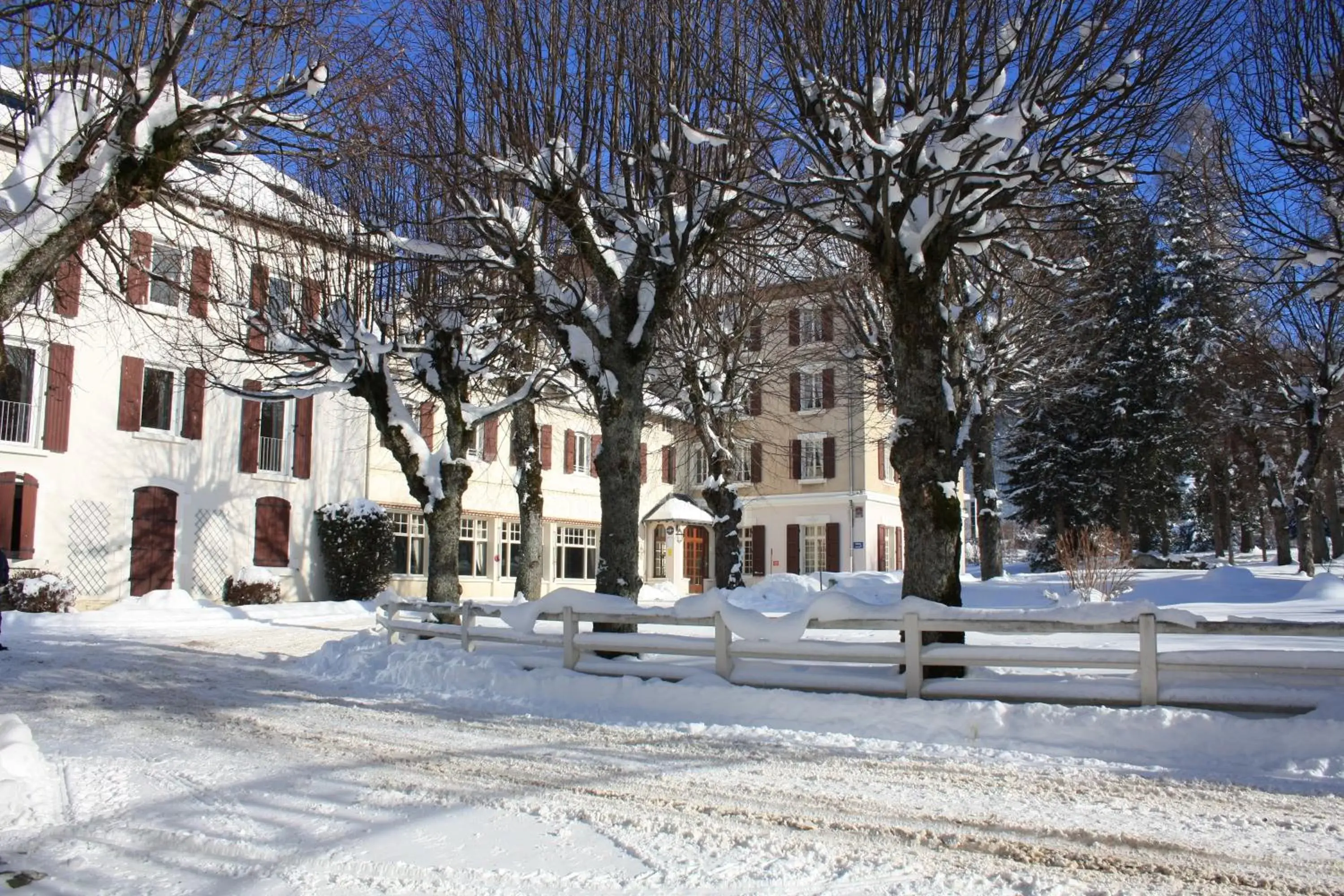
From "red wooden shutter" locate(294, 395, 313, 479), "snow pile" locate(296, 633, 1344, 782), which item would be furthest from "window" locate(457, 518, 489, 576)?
"snow pile" locate(296, 633, 1344, 782)

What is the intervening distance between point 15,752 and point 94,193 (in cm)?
397

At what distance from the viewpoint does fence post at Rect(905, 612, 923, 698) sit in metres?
8.45

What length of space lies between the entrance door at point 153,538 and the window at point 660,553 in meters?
17.2

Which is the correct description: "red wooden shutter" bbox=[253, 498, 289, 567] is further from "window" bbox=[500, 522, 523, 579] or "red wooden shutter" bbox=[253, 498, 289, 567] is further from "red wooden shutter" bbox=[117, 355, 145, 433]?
"window" bbox=[500, 522, 523, 579]

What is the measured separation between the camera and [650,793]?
5785mm

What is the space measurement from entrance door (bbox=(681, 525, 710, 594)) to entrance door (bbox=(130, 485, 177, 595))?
60.5 ft

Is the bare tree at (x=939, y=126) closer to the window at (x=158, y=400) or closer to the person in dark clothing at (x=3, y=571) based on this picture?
the person in dark clothing at (x=3, y=571)

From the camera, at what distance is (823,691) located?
29.0 feet

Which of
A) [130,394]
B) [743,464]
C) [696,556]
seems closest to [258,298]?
[130,394]

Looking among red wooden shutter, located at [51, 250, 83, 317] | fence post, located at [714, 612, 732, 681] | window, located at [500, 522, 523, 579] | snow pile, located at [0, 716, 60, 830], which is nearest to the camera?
snow pile, located at [0, 716, 60, 830]

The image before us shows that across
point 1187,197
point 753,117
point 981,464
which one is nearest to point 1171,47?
point 753,117

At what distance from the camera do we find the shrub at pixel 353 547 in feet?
87.9

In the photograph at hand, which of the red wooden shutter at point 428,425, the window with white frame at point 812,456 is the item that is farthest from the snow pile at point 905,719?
the window with white frame at point 812,456

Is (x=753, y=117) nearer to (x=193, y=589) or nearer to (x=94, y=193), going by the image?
(x=94, y=193)
